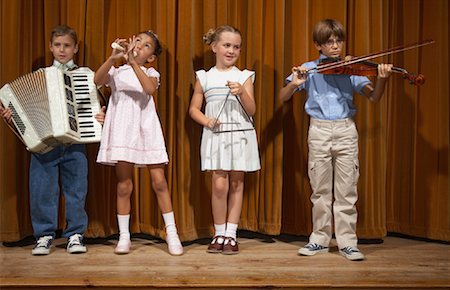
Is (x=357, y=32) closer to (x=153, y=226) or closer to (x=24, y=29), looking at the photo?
(x=153, y=226)

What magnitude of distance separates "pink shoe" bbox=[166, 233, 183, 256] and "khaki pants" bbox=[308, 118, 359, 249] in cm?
73

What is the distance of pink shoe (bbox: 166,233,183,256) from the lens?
3.25m

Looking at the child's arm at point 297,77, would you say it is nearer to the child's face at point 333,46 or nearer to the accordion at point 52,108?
the child's face at point 333,46

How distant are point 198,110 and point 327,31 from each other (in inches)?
30.2

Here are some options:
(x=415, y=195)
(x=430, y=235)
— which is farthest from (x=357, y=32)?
(x=430, y=235)

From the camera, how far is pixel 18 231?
346 centimetres

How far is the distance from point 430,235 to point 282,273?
1.19 metres

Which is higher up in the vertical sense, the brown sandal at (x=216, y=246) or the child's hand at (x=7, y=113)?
the child's hand at (x=7, y=113)

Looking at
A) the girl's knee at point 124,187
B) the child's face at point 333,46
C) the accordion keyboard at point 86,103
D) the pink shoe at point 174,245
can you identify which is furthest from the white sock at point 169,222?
the child's face at point 333,46

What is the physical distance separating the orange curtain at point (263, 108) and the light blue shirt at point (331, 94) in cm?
32

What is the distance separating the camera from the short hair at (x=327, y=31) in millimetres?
3135

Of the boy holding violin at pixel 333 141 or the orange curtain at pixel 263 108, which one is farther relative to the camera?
the orange curtain at pixel 263 108

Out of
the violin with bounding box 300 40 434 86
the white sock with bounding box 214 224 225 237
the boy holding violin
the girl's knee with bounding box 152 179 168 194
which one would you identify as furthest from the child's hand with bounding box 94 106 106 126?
the violin with bounding box 300 40 434 86

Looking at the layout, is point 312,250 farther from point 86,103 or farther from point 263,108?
point 86,103
